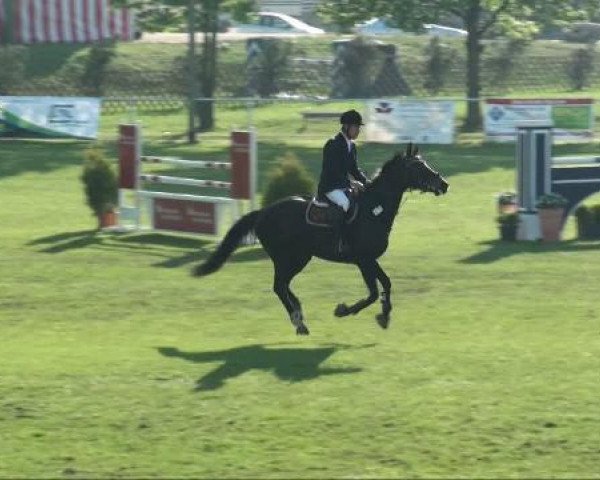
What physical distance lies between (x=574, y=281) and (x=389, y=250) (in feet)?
13.9

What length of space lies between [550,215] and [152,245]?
243 inches

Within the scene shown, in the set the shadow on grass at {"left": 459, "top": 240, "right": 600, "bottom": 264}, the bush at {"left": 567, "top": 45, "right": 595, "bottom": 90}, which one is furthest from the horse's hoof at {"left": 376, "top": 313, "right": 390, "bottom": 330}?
the bush at {"left": 567, "top": 45, "right": 595, "bottom": 90}

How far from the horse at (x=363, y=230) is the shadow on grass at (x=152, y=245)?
21.1 ft

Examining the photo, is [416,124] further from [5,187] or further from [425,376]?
[425,376]

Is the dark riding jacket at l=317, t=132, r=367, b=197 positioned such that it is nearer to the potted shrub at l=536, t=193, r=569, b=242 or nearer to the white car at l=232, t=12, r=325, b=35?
the potted shrub at l=536, t=193, r=569, b=242

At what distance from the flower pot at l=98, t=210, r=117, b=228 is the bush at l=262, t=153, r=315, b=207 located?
3.79m

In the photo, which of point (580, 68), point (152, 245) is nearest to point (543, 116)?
point (152, 245)

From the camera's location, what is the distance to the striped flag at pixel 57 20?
5569 centimetres

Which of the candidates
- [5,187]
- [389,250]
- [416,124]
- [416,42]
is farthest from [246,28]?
[389,250]

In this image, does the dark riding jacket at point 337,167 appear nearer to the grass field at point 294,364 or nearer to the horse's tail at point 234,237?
the horse's tail at point 234,237

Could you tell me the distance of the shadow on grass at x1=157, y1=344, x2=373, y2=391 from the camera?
1327cm

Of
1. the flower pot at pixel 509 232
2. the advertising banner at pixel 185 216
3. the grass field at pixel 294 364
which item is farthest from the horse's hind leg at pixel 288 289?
the flower pot at pixel 509 232

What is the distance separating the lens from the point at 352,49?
53.5 m

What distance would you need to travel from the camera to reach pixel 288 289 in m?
16.0
